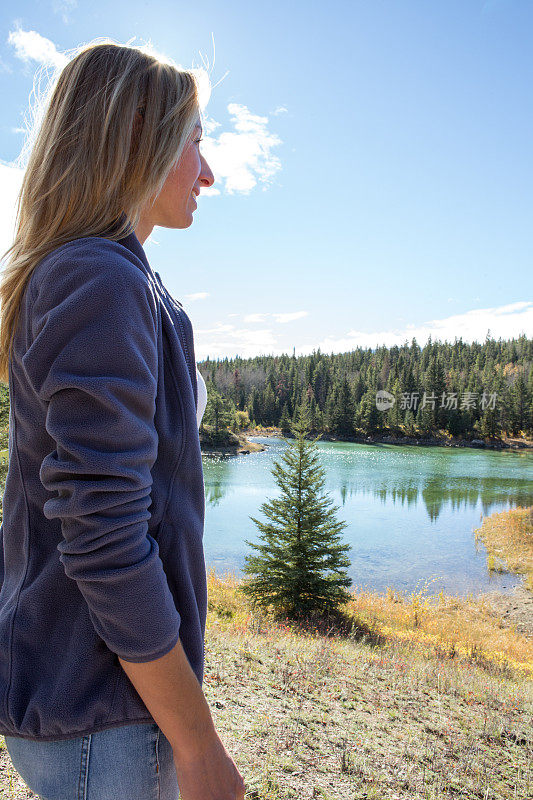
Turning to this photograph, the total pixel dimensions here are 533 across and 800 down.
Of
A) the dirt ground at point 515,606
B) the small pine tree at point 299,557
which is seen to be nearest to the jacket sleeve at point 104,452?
the small pine tree at point 299,557

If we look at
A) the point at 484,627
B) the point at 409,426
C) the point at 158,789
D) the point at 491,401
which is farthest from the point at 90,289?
the point at 491,401

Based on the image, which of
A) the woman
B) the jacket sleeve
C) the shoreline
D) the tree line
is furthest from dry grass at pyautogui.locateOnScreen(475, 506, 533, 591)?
the shoreline

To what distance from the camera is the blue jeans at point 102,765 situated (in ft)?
2.65

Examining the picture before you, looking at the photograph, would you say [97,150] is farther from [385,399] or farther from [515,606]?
[385,399]

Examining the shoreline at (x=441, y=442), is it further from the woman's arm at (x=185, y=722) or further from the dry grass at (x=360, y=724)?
the woman's arm at (x=185, y=722)

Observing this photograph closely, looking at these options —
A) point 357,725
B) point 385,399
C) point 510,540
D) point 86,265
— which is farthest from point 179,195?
point 385,399

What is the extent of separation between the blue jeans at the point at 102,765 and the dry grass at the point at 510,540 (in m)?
19.0

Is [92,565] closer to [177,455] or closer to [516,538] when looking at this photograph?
[177,455]

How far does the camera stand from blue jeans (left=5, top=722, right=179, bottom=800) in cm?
81

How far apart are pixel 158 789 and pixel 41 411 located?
26.8 inches

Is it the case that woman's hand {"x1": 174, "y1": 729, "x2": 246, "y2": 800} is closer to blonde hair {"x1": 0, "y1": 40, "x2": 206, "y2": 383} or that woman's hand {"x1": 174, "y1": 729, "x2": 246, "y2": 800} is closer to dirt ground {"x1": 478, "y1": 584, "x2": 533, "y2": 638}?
blonde hair {"x1": 0, "y1": 40, "x2": 206, "y2": 383}

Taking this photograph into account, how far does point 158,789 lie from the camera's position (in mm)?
843

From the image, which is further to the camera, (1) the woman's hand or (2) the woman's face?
(2) the woman's face

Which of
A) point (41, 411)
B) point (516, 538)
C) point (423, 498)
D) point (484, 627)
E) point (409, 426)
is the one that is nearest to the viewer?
point (41, 411)
